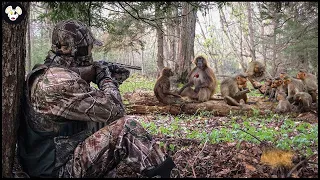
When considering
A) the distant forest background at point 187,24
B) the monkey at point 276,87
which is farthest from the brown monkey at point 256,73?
the monkey at point 276,87

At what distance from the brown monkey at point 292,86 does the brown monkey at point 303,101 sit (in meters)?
0.22

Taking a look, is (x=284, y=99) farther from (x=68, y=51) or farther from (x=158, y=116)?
(x=68, y=51)

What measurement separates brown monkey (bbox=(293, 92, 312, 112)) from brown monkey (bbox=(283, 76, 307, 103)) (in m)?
0.22

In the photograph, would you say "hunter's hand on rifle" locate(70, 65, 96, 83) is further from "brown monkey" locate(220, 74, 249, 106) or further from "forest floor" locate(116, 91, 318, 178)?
"brown monkey" locate(220, 74, 249, 106)

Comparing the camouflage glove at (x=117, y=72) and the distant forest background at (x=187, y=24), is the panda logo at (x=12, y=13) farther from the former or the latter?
the camouflage glove at (x=117, y=72)

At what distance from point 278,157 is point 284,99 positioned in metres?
4.67

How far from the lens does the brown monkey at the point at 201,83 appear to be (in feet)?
31.9

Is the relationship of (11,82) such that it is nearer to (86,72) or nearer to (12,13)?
(12,13)

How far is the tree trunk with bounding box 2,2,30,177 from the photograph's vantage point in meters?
3.06

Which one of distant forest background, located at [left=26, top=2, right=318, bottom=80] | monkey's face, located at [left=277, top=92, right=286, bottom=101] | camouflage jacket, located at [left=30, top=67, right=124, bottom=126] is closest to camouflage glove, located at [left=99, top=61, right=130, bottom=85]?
camouflage jacket, located at [left=30, top=67, right=124, bottom=126]

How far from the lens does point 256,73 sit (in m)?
10.2

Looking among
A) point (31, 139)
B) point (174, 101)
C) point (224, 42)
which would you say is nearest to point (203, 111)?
point (174, 101)

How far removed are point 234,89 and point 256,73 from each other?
1.35 m

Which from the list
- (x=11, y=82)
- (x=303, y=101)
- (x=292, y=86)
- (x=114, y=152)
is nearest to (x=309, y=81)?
(x=292, y=86)
